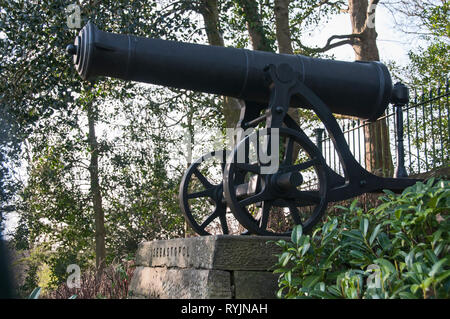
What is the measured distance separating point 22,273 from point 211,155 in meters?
11.6

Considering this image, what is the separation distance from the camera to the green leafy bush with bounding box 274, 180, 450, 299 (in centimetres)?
269

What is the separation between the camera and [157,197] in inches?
509

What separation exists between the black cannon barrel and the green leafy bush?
1.42 metres

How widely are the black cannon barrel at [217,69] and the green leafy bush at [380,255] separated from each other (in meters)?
1.42

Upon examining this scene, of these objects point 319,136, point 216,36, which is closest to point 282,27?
point 216,36

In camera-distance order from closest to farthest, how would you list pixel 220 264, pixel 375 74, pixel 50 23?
pixel 220 264
pixel 375 74
pixel 50 23

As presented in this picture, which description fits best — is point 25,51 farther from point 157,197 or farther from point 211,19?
point 157,197

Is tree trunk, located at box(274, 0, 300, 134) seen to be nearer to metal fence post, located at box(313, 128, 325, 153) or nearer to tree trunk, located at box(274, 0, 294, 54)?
tree trunk, located at box(274, 0, 294, 54)

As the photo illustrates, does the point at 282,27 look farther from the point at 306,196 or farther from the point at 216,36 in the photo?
the point at 306,196

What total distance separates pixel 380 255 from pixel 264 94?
6.06 ft

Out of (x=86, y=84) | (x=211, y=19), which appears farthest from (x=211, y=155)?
(x=211, y=19)

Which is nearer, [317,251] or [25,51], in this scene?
[317,251]

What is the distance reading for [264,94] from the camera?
4582 millimetres

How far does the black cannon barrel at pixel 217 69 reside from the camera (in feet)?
13.8
